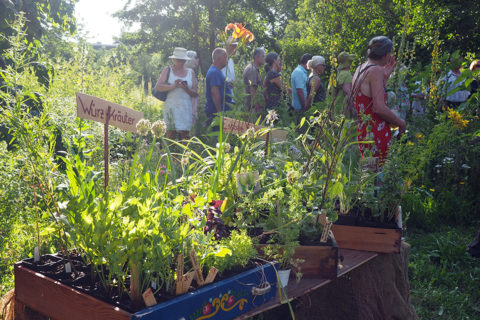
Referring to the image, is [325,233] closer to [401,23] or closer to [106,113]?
[106,113]

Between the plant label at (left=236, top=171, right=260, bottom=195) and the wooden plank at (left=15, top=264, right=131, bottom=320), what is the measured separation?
0.76 m

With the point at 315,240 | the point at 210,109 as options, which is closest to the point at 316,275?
the point at 315,240

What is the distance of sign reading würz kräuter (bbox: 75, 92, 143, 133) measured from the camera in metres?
1.66

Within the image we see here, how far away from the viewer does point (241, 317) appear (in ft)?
4.95

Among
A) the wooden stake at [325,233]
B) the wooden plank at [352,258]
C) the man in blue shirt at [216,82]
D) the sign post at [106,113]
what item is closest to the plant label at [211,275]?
the sign post at [106,113]

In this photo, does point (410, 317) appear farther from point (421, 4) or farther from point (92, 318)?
point (421, 4)

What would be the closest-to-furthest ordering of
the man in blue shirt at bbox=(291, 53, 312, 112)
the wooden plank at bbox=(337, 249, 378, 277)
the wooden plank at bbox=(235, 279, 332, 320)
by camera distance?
1. the wooden plank at bbox=(235, 279, 332, 320)
2. the wooden plank at bbox=(337, 249, 378, 277)
3. the man in blue shirt at bbox=(291, 53, 312, 112)

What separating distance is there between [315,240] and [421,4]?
7.48 meters

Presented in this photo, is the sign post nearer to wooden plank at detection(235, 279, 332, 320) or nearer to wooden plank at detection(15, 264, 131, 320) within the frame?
wooden plank at detection(15, 264, 131, 320)

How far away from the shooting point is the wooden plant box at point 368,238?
2.29 metres

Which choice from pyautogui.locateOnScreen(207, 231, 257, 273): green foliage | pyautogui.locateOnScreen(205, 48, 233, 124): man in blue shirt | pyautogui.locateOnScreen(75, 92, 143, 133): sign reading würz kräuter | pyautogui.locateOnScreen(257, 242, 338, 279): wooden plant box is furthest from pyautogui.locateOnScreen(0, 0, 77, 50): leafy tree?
pyautogui.locateOnScreen(257, 242, 338, 279): wooden plant box

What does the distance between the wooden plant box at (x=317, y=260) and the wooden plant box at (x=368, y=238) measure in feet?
1.54

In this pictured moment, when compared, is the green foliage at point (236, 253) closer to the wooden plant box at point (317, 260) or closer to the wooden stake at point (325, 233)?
the wooden plant box at point (317, 260)

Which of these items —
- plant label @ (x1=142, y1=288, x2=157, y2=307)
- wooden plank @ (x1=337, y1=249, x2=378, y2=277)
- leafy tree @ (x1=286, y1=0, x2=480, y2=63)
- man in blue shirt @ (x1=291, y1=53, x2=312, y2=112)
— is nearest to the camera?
plant label @ (x1=142, y1=288, x2=157, y2=307)
